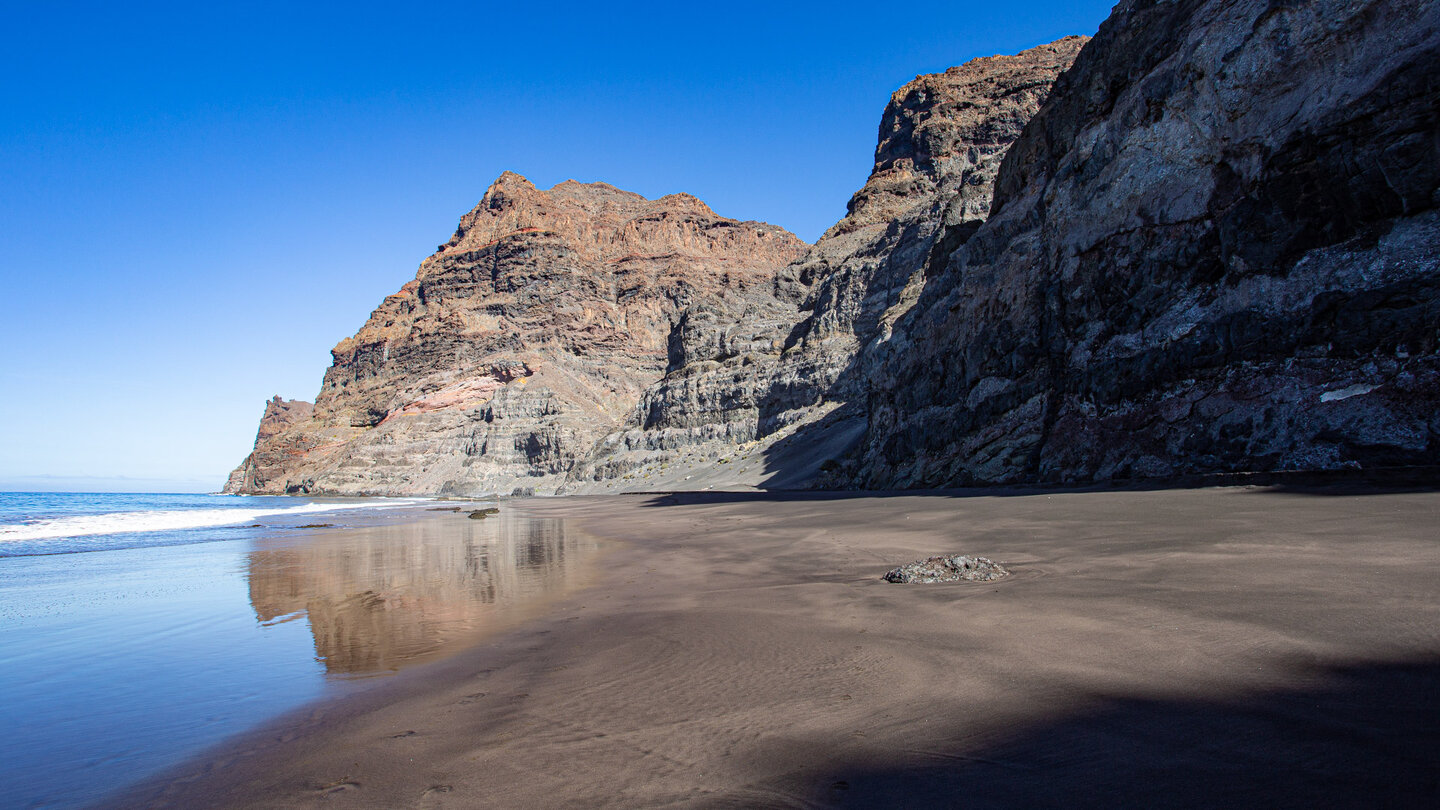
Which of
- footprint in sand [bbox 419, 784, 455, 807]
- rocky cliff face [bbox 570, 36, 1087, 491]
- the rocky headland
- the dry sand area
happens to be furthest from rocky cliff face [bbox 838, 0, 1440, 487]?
footprint in sand [bbox 419, 784, 455, 807]

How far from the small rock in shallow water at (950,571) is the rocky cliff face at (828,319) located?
27632mm

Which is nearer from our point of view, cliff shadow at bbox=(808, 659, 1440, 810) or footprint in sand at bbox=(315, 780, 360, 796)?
cliff shadow at bbox=(808, 659, 1440, 810)

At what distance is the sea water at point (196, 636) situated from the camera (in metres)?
3.83

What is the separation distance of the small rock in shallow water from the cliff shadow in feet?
10.9

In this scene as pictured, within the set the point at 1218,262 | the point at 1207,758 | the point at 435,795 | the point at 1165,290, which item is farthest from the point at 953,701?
the point at 1165,290

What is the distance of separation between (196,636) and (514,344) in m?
120

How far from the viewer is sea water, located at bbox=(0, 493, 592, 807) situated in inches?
151

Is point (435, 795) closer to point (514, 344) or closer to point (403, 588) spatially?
point (403, 588)

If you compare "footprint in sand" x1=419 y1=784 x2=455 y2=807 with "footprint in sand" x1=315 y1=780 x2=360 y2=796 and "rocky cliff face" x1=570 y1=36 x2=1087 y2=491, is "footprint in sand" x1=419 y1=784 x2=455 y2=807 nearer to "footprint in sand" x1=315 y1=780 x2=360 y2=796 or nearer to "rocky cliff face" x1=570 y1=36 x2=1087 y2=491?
"footprint in sand" x1=315 y1=780 x2=360 y2=796

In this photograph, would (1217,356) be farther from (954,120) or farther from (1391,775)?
(954,120)

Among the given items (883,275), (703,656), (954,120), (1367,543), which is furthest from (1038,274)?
(954,120)

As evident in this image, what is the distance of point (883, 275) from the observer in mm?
54875

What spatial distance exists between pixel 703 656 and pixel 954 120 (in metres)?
86.2

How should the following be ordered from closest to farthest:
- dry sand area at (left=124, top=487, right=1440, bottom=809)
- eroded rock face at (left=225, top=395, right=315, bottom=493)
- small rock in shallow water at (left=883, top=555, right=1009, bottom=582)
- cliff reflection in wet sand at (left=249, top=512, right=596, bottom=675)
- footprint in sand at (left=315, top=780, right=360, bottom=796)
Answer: dry sand area at (left=124, top=487, right=1440, bottom=809) < footprint in sand at (left=315, top=780, right=360, bottom=796) < cliff reflection in wet sand at (left=249, top=512, right=596, bottom=675) < small rock in shallow water at (left=883, top=555, right=1009, bottom=582) < eroded rock face at (left=225, top=395, right=315, bottom=493)
